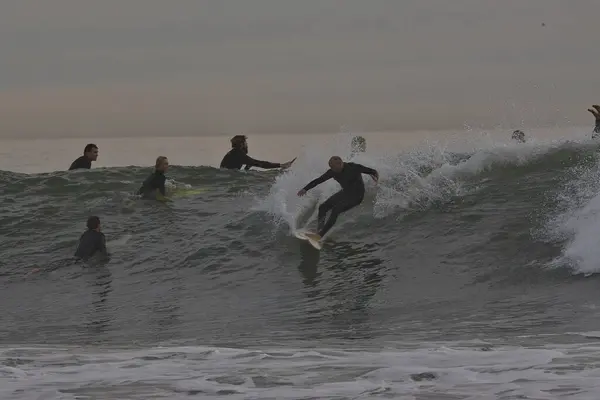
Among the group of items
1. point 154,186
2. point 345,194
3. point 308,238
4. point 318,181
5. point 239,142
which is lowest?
point 308,238

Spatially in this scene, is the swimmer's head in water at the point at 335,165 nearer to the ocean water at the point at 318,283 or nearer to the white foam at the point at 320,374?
the ocean water at the point at 318,283

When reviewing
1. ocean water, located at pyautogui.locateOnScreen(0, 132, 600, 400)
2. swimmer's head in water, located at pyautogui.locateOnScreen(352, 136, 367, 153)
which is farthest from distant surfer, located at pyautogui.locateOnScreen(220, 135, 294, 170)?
swimmer's head in water, located at pyautogui.locateOnScreen(352, 136, 367, 153)

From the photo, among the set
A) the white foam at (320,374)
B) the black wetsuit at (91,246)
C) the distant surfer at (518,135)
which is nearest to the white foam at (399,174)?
the distant surfer at (518,135)

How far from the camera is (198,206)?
1933 cm

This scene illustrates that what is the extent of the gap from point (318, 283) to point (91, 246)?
188 inches

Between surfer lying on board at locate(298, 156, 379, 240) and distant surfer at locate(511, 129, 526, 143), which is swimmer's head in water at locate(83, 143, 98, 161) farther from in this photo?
distant surfer at locate(511, 129, 526, 143)

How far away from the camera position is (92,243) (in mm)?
15547

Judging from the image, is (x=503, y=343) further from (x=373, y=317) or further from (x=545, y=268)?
(x=545, y=268)

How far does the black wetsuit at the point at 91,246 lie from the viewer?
15.5m

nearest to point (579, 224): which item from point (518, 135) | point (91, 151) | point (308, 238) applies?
point (308, 238)

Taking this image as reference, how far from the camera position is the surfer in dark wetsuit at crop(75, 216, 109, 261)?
15.5 metres

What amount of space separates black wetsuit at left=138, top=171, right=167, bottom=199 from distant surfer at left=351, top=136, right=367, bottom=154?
4.37 metres

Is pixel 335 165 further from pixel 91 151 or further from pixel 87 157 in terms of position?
pixel 87 157

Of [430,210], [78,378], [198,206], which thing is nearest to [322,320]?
[78,378]
